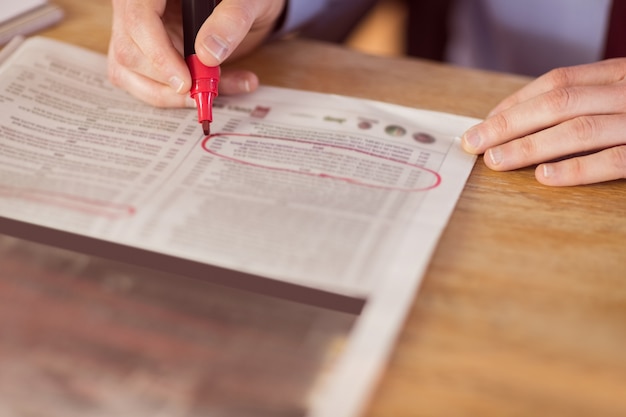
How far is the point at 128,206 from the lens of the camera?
0.51 metres

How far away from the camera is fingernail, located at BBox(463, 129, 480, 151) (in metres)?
0.61

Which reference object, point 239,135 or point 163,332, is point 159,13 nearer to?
point 239,135

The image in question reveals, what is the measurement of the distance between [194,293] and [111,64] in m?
0.35

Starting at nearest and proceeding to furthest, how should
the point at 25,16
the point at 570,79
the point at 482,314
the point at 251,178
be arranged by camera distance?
the point at 482,314
the point at 251,178
the point at 570,79
the point at 25,16

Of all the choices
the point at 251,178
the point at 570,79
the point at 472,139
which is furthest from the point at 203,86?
the point at 570,79

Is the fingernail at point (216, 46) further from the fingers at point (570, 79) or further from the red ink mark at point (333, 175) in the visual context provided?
the fingers at point (570, 79)

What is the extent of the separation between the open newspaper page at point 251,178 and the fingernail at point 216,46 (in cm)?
7

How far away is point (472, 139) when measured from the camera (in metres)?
0.61

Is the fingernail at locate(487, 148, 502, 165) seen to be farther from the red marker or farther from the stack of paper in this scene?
the stack of paper

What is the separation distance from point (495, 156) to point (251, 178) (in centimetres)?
22

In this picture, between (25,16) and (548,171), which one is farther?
(25,16)

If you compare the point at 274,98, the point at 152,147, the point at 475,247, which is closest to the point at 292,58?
the point at 274,98

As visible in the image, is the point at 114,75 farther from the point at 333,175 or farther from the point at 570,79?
the point at 570,79

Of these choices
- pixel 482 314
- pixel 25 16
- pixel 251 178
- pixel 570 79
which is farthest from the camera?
pixel 25 16
